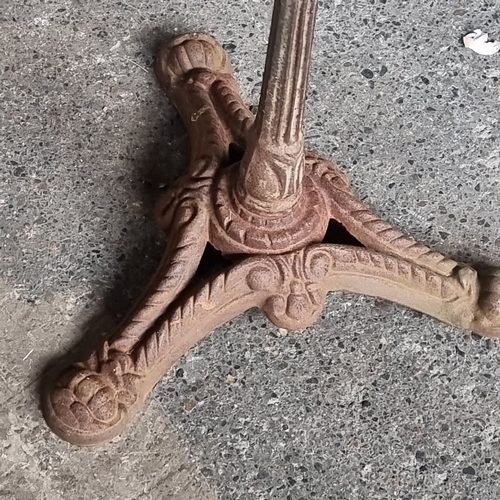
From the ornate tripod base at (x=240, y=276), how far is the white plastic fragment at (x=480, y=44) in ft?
1.36

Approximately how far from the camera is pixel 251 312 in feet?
4.31

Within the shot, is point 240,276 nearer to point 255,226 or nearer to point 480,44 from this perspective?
point 255,226

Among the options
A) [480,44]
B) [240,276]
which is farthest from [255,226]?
[480,44]

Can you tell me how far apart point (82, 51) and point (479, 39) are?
2.18ft

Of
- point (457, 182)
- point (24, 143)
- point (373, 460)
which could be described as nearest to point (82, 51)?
point (24, 143)

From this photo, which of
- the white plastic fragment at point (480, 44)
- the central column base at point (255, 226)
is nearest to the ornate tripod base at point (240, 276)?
the central column base at point (255, 226)

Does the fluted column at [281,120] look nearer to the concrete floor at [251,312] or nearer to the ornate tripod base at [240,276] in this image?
the ornate tripod base at [240,276]

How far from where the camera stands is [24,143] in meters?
1.39

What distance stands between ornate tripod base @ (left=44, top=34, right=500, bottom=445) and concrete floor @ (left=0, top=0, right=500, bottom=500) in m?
0.06

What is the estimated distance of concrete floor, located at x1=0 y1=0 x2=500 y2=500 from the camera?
3.99 ft

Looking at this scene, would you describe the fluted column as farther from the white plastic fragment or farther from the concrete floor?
the white plastic fragment

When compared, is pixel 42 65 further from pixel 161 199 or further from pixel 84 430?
pixel 84 430

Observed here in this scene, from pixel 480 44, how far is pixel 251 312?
0.63 m

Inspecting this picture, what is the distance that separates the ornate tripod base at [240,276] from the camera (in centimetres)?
118
